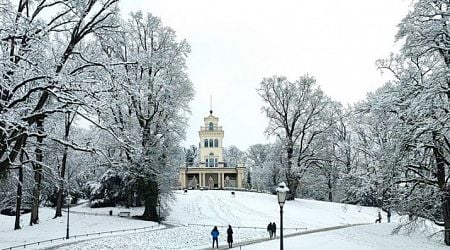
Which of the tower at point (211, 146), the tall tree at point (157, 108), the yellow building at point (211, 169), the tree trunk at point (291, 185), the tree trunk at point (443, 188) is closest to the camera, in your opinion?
the tree trunk at point (443, 188)

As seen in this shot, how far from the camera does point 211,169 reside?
7331 centimetres

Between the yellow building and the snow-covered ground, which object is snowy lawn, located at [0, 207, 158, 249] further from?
the yellow building

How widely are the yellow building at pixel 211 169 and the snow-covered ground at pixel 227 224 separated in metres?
21.9

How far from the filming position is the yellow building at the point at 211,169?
72438 millimetres

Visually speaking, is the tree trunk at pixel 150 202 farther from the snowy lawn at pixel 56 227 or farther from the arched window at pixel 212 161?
the arched window at pixel 212 161

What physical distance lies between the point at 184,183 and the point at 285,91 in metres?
31.4

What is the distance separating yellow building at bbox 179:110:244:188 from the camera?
72438mm

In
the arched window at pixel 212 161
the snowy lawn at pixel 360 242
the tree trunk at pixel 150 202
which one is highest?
the arched window at pixel 212 161

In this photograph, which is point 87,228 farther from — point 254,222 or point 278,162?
point 278,162

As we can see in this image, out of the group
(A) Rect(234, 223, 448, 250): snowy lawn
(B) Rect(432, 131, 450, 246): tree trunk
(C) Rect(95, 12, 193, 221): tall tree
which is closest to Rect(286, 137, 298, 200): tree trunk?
(C) Rect(95, 12, 193, 221): tall tree

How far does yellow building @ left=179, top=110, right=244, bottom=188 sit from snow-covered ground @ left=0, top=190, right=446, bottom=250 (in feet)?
71.9

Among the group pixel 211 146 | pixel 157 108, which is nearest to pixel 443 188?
pixel 157 108

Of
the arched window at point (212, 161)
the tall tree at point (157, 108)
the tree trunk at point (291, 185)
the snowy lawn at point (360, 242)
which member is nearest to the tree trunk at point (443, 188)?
the snowy lawn at point (360, 242)

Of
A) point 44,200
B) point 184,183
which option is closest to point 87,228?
point 44,200
